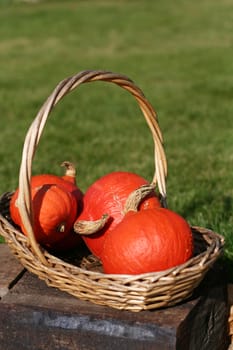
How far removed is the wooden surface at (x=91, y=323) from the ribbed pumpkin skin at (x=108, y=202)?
24 cm

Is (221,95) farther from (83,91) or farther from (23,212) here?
(23,212)

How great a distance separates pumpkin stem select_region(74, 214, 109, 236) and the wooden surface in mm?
217

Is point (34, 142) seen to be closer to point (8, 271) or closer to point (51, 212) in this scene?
point (51, 212)

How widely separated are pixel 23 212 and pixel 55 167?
9.33 feet

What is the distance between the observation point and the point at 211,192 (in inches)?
174

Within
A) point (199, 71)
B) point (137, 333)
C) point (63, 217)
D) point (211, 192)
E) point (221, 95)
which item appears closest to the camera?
point (137, 333)

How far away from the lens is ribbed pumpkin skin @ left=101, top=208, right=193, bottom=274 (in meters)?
2.40

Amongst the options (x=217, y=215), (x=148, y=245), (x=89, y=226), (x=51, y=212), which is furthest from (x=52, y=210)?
(x=217, y=215)

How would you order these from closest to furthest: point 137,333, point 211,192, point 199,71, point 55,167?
1. point 137,333
2. point 211,192
3. point 55,167
4. point 199,71

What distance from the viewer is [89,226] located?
102 inches

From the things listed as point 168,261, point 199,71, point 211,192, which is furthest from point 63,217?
point 199,71

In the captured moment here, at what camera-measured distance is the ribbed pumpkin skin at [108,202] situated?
2.66 m

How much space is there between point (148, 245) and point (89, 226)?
0.92ft

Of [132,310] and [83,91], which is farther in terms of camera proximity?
[83,91]
